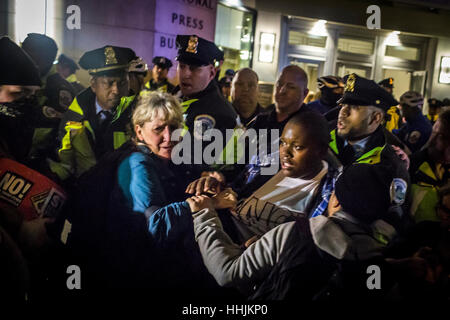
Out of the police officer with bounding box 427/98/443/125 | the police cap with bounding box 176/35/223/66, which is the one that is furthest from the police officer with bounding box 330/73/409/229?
the police officer with bounding box 427/98/443/125

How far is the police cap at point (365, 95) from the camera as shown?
235cm

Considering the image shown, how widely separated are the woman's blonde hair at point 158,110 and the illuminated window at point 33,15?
32.4 inches

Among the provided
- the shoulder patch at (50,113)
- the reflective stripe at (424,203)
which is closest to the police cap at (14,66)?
the shoulder patch at (50,113)

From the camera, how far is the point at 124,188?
238 cm

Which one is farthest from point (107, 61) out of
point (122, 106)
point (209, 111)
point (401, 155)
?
point (401, 155)

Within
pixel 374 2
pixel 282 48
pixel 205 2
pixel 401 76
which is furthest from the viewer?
pixel 282 48

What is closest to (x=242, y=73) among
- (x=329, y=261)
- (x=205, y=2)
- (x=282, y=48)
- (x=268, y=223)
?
(x=205, y=2)

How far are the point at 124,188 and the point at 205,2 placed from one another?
1.83 m

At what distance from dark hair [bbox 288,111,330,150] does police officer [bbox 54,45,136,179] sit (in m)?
1.04

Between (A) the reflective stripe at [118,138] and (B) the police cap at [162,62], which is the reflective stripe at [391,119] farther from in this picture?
(B) the police cap at [162,62]

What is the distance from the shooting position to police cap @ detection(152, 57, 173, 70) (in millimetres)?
3884

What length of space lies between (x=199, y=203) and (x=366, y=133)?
1052 mm

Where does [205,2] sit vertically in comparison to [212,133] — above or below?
above
